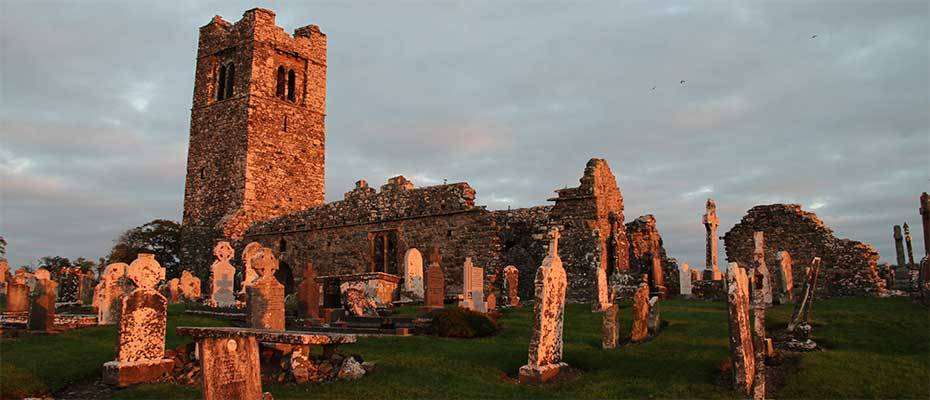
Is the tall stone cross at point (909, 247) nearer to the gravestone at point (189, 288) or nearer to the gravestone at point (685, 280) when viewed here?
the gravestone at point (685, 280)

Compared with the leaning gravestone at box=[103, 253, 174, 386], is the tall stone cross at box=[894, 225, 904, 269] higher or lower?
higher

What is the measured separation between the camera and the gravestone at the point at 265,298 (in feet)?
36.8

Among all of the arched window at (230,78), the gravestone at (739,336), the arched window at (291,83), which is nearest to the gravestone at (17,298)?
the gravestone at (739,336)

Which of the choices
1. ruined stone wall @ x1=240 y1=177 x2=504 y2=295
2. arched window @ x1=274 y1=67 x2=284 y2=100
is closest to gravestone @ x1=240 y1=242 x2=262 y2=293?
ruined stone wall @ x1=240 y1=177 x2=504 y2=295

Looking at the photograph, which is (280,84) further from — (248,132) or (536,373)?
(536,373)

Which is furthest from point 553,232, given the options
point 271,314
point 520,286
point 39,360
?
point 520,286

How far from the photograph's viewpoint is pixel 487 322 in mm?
13766

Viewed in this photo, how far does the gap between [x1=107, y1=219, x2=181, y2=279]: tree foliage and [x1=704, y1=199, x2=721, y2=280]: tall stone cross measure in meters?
25.9

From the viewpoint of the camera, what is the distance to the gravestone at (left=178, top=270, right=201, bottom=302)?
24.8 meters

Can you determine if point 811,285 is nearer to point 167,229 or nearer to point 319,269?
point 319,269

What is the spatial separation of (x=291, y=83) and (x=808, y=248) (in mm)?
26595

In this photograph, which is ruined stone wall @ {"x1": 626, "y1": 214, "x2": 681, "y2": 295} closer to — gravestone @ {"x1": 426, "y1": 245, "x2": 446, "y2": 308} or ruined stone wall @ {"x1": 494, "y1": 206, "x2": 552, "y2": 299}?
ruined stone wall @ {"x1": 494, "y1": 206, "x2": 552, "y2": 299}

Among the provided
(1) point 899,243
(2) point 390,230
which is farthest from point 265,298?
(1) point 899,243

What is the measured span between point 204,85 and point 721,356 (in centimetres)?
3180
